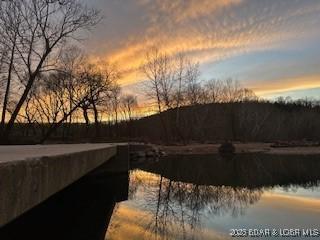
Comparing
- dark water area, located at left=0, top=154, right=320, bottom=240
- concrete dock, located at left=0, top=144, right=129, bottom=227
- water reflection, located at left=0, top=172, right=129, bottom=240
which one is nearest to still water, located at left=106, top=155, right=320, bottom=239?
dark water area, located at left=0, top=154, right=320, bottom=240

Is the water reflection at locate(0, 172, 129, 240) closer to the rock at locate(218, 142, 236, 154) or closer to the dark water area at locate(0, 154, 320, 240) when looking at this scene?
the dark water area at locate(0, 154, 320, 240)

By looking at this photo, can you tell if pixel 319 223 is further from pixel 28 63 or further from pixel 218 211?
pixel 28 63

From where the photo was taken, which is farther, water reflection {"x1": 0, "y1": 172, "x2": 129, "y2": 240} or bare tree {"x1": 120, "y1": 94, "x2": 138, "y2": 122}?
bare tree {"x1": 120, "y1": 94, "x2": 138, "y2": 122}

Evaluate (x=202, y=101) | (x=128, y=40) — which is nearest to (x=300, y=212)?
(x=128, y=40)

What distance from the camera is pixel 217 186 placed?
1433cm

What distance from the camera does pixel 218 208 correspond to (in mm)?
10039

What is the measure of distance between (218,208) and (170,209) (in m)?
1.19

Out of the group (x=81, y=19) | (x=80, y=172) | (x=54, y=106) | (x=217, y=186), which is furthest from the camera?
(x=54, y=106)

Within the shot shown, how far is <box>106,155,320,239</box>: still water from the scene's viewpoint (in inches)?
292

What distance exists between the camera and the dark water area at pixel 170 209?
748 cm

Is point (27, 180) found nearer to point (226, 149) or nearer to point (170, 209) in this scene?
point (170, 209)

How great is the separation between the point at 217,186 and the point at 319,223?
6604mm

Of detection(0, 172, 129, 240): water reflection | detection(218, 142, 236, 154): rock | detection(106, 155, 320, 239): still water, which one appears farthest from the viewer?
detection(218, 142, 236, 154): rock

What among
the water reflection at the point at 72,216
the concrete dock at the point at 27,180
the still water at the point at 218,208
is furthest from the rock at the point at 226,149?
the concrete dock at the point at 27,180
